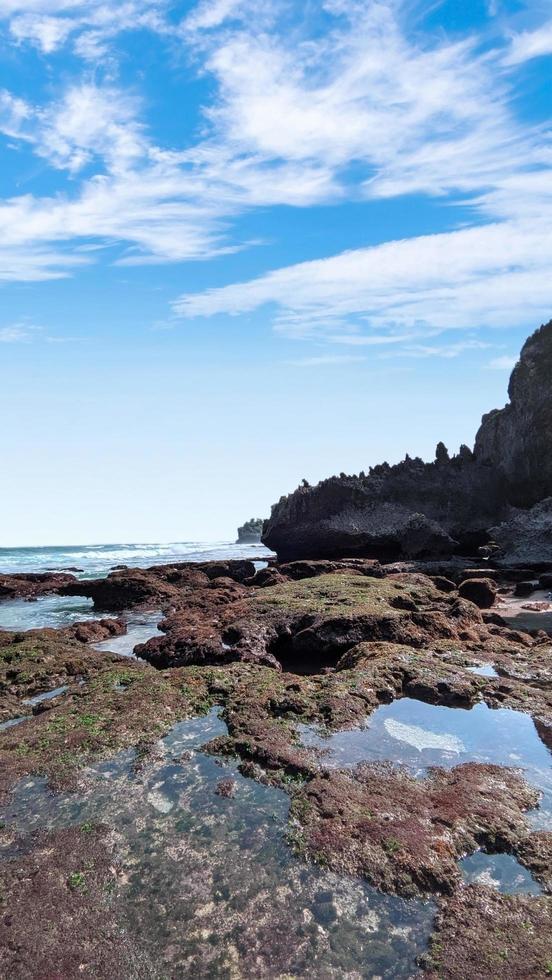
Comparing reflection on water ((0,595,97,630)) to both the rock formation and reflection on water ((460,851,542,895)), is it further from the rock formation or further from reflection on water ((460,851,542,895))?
the rock formation

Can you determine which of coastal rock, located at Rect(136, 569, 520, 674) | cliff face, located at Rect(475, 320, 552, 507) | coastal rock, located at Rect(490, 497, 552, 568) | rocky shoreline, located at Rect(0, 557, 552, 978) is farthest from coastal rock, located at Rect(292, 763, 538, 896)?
cliff face, located at Rect(475, 320, 552, 507)

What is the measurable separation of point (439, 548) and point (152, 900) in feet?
146

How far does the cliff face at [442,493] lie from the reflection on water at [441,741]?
130 feet

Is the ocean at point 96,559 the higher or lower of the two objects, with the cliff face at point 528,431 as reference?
lower

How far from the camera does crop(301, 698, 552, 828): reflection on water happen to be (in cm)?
779

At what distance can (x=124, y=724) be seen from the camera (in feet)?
29.0

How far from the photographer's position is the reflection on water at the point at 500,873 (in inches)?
211

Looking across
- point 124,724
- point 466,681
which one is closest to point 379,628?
point 466,681

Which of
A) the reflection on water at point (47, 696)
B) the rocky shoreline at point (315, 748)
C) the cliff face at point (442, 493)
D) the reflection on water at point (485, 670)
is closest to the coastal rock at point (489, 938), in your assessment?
the rocky shoreline at point (315, 748)

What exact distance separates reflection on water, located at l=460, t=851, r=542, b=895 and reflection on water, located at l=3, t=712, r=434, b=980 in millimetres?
732

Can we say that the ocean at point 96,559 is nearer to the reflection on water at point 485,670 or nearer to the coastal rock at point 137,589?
the coastal rock at point 137,589

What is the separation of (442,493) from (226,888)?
5439 centimetres

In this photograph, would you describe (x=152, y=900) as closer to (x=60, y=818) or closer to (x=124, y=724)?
(x=60, y=818)

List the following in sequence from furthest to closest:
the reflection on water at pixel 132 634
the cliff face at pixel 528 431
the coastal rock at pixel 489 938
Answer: the cliff face at pixel 528 431 < the reflection on water at pixel 132 634 < the coastal rock at pixel 489 938
